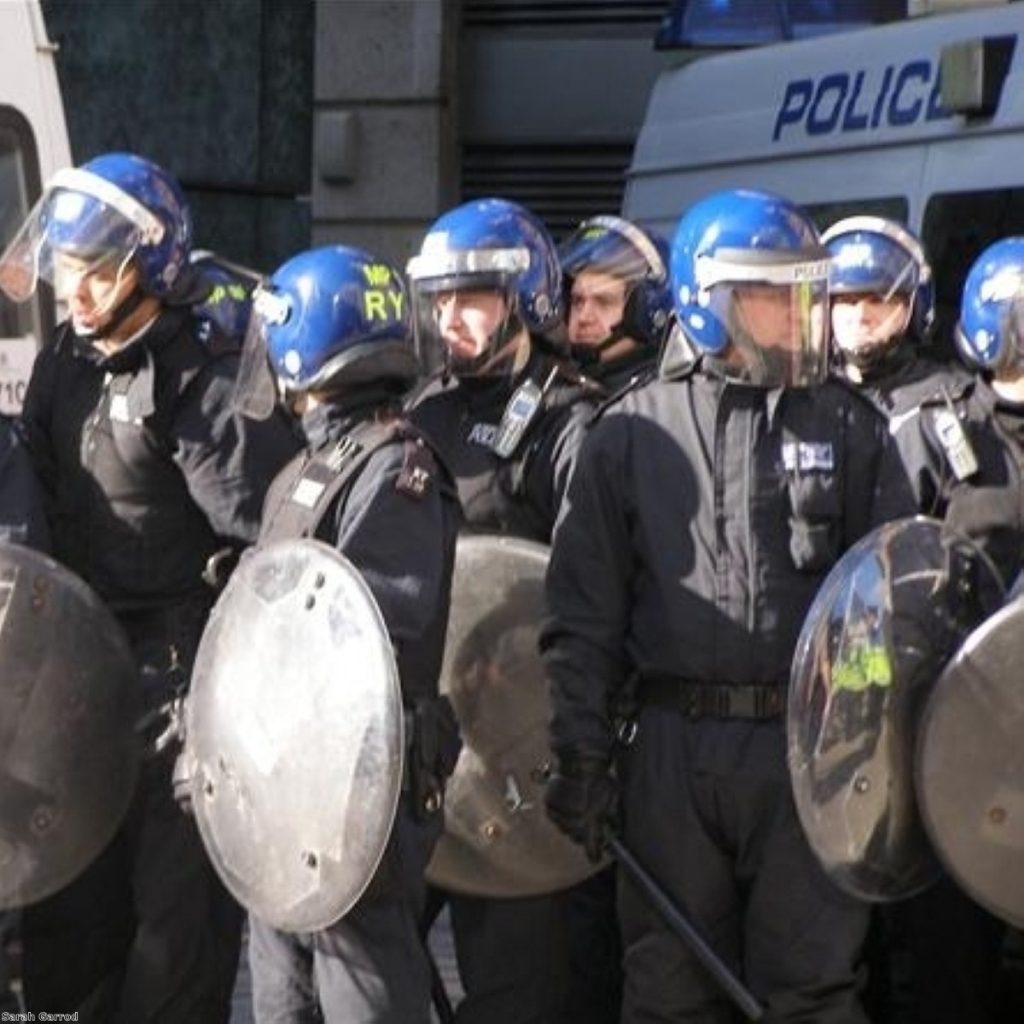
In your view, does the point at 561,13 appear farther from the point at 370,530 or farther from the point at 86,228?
the point at 370,530

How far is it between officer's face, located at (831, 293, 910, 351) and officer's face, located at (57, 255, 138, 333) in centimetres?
185

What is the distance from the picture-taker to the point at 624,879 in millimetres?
6688

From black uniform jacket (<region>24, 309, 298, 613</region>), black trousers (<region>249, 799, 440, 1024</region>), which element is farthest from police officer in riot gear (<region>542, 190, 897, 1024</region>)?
black uniform jacket (<region>24, 309, 298, 613</region>)

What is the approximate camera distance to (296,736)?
6.25 m

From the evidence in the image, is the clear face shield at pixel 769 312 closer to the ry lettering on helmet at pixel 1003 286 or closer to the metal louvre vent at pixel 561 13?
the ry lettering on helmet at pixel 1003 286

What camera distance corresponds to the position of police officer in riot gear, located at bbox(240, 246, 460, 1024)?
6.28m

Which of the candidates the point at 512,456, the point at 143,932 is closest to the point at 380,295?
the point at 512,456

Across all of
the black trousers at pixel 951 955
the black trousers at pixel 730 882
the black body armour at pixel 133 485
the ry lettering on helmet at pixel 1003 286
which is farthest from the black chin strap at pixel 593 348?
the black trousers at pixel 730 882

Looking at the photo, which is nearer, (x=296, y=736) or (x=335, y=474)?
(x=296, y=736)

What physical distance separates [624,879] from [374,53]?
30.5 feet


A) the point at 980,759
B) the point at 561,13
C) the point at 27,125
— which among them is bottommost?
the point at 561,13

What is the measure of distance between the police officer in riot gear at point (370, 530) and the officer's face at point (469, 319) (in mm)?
726

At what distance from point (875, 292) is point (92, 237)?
1998 mm

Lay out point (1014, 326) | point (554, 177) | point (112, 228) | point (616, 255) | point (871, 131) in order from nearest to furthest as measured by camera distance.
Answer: point (112, 228)
point (1014, 326)
point (616, 255)
point (871, 131)
point (554, 177)
